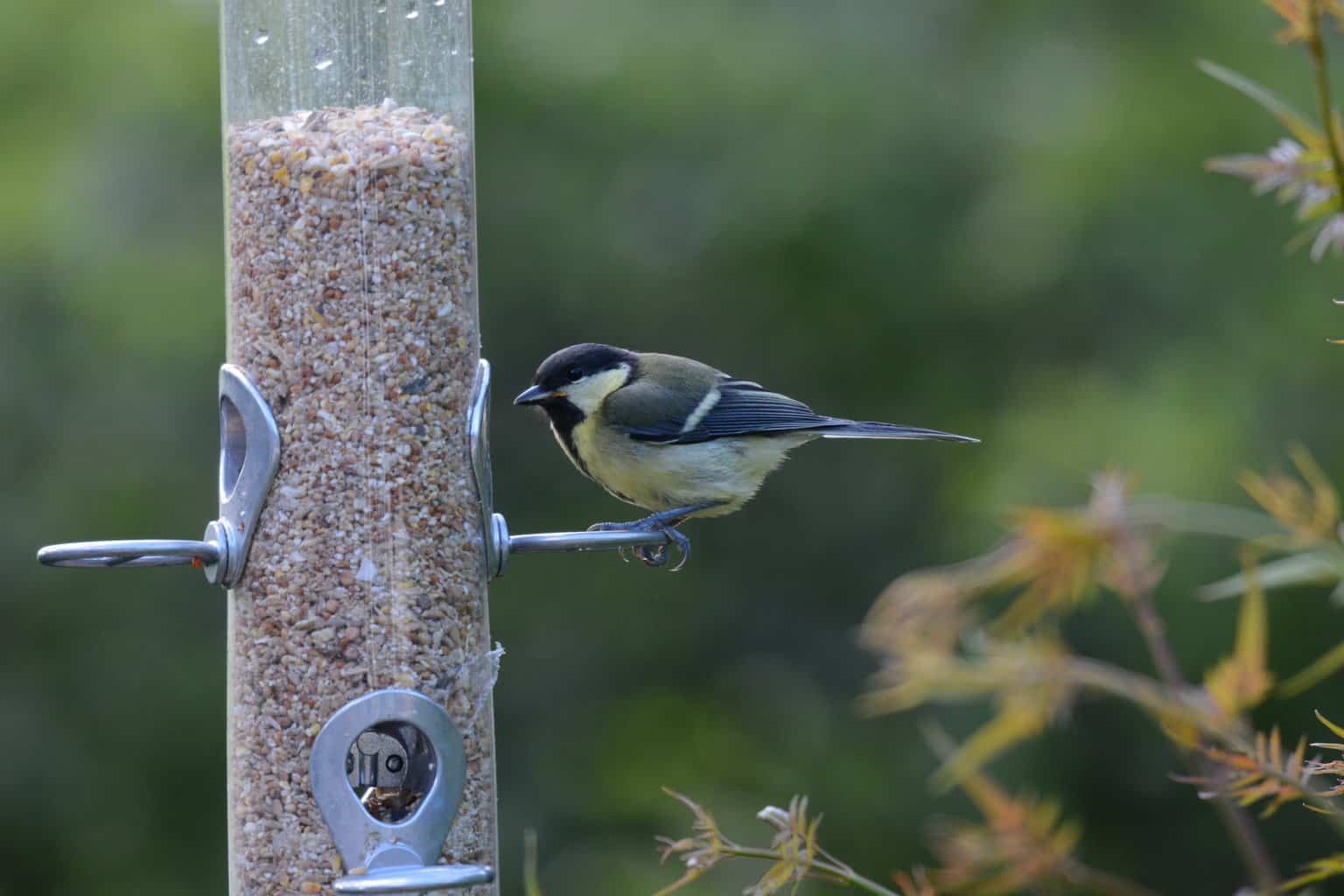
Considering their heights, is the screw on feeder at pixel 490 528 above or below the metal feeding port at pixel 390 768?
above

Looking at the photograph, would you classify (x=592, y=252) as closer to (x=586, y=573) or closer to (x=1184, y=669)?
(x=586, y=573)

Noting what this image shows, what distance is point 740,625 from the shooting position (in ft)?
24.9

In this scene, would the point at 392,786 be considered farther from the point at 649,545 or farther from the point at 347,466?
the point at 649,545

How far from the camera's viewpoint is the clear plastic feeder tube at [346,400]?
9.09 feet

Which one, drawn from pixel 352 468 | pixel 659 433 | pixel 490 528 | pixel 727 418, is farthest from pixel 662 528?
pixel 352 468

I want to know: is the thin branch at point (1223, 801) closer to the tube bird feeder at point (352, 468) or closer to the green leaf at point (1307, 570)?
the green leaf at point (1307, 570)

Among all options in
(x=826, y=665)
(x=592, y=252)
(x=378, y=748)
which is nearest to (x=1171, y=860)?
(x=826, y=665)

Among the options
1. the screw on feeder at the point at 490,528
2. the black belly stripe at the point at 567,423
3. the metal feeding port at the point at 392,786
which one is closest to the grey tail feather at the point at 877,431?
the black belly stripe at the point at 567,423

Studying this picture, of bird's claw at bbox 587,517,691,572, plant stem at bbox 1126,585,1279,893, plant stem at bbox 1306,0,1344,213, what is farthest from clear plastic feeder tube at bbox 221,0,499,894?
plant stem at bbox 1306,0,1344,213

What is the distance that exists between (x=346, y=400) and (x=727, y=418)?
5.75 feet

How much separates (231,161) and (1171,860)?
478 cm

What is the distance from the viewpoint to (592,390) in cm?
425

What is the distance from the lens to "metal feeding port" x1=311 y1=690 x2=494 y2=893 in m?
2.66

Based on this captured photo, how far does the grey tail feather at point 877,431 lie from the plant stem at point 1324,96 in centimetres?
232
